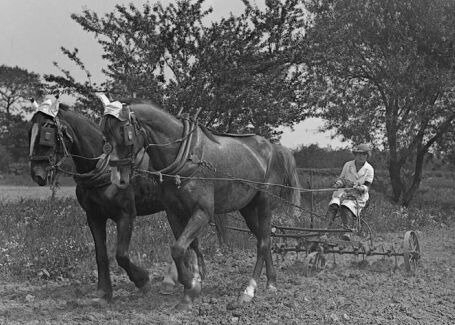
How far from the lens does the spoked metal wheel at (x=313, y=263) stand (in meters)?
7.29

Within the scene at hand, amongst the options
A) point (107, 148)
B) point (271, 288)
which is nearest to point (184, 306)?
point (271, 288)

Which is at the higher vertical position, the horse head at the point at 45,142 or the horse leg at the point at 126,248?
the horse head at the point at 45,142

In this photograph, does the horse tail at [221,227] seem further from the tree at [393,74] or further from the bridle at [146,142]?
the tree at [393,74]

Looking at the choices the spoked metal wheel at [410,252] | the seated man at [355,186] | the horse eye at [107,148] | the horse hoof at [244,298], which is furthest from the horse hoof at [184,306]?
the spoked metal wheel at [410,252]

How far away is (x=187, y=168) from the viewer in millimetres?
5309

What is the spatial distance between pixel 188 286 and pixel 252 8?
6.01 m

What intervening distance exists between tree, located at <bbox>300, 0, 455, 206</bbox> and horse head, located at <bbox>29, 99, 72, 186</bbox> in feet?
36.3

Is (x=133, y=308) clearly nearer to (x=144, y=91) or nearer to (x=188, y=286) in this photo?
(x=188, y=286)

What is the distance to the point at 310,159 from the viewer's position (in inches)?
1071

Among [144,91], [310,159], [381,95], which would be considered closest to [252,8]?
[144,91]

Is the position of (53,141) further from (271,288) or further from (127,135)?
(271,288)

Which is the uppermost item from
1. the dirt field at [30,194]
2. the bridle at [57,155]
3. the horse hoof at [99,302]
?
the bridle at [57,155]

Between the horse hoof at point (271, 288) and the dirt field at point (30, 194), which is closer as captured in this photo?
the horse hoof at point (271, 288)

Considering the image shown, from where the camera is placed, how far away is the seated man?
7.86 meters
